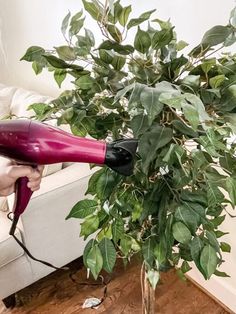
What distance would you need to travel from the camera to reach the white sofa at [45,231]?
131 cm

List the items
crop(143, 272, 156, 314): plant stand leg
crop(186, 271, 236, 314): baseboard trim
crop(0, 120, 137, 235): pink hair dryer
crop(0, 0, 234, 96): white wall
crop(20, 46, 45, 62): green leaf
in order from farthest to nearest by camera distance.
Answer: crop(186, 271, 236, 314): baseboard trim → crop(0, 0, 234, 96): white wall → crop(143, 272, 156, 314): plant stand leg → crop(20, 46, 45, 62): green leaf → crop(0, 120, 137, 235): pink hair dryer

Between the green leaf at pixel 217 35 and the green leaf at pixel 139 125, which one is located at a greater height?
the green leaf at pixel 217 35

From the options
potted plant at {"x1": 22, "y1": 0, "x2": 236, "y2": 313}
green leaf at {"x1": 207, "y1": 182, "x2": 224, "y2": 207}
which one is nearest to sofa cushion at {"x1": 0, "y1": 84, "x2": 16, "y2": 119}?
potted plant at {"x1": 22, "y1": 0, "x2": 236, "y2": 313}

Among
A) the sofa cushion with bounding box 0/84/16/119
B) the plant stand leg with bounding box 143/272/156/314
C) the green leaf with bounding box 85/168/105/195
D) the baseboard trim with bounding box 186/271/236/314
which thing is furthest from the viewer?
the sofa cushion with bounding box 0/84/16/119

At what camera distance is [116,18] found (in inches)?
26.6

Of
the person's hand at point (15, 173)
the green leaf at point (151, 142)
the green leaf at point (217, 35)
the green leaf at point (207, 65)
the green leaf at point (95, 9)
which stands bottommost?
the person's hand at point (15, 173)

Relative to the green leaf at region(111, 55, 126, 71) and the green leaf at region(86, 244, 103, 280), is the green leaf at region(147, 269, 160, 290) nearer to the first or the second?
the green leaf at region(86, 244, 103, 280)

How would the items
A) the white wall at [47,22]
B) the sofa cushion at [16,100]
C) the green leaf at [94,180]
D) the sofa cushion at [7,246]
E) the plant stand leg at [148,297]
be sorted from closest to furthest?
the green leaf at [94,180] < the plant stand leg at [148,297] < the white wall at [47,22] < the sofa cushion at [7,246] < the sofa cushion at [16,100]

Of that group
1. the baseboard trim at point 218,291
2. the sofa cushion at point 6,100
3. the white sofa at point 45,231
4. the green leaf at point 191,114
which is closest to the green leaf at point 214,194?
the green leaf at point 191,114

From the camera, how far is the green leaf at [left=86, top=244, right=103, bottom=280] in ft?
2.42

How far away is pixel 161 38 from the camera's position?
0.62 metres

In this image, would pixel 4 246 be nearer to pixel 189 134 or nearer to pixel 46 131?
pixel 46 131

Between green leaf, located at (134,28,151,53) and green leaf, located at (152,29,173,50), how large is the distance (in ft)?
0.04

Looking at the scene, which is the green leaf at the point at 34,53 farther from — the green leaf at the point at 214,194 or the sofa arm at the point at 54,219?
the sofa arm at the point at 54,219
